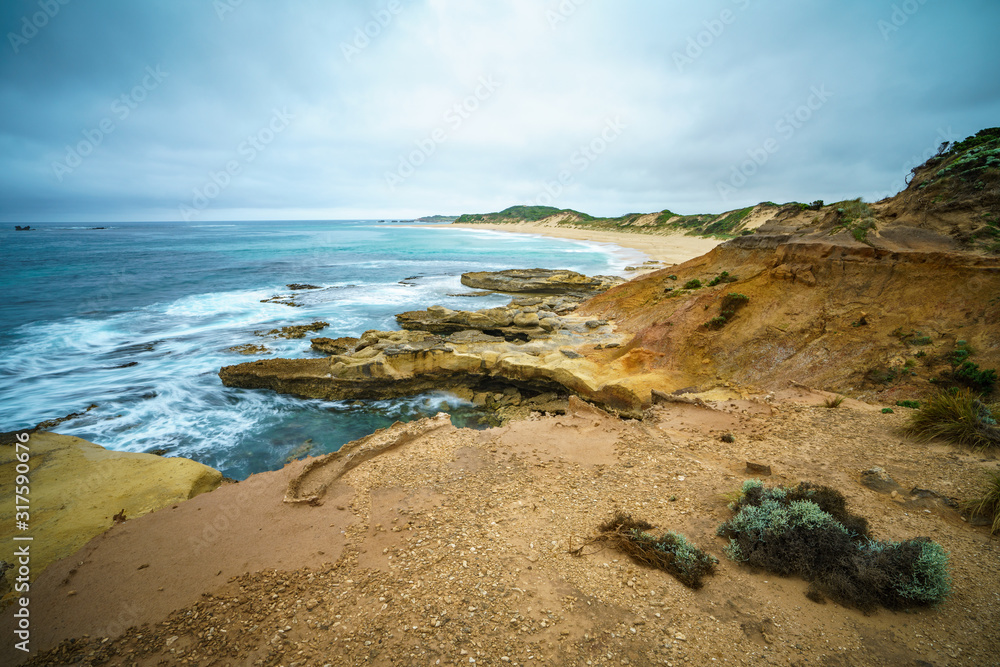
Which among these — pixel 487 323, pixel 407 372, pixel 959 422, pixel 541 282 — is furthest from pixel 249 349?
pixel 959 422

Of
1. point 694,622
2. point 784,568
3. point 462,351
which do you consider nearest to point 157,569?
point 694,622

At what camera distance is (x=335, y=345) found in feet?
49.0

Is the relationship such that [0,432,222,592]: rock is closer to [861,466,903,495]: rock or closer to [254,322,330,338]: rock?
[861,466,903,495]: rock

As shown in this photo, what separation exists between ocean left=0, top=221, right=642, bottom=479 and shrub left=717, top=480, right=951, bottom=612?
294 inches

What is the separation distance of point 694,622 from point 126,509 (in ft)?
25.1

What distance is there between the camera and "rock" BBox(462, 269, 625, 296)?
86.5 feet

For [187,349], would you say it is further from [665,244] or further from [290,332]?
[665,244]

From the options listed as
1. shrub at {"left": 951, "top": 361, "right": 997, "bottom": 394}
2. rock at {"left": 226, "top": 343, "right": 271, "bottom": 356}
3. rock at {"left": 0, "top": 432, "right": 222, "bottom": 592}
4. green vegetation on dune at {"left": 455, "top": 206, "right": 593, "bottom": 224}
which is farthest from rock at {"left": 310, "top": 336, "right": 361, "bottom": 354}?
green vegetation on dune at {"left": 455, "top": 206, "right": 593, "bottom": 224}

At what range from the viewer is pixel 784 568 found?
3990 mm

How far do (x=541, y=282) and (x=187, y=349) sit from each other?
19518mm

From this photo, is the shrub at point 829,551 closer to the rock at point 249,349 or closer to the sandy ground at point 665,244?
the rock at point 249,349

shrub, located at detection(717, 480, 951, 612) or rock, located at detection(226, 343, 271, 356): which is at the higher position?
shrub, located at detection(717, 480, 951, 612)

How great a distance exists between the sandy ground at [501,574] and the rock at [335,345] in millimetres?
8593

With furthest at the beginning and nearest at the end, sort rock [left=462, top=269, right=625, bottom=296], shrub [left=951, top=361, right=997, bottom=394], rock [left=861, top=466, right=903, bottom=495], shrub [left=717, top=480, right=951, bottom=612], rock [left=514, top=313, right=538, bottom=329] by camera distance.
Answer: rock [left=462, top=269, right=625, bottom=296], rock [left=514, top=313, right=538, bottom=329], shrub [left=951, top=361, right=997, bottom=394], rock [left=861, top=466, right=903, bottom=495], shrub [left=717, top=480, right=951, bottom=612]
